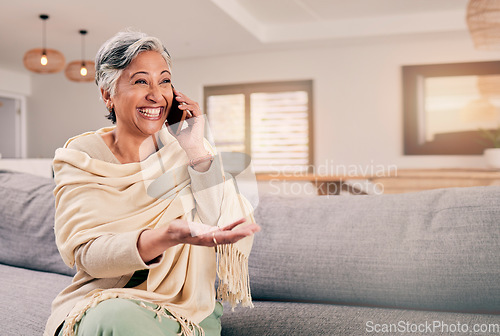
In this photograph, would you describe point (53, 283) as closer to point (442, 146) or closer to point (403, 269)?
point (403, 269)

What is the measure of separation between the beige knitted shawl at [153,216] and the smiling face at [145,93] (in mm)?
114

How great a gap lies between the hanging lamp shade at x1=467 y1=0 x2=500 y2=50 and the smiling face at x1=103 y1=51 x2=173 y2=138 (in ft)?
7.05

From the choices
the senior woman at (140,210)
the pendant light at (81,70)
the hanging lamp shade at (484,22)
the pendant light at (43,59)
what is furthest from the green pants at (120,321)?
the pendant light at (81,70)

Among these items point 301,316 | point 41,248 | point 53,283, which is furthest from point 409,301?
point 41,248

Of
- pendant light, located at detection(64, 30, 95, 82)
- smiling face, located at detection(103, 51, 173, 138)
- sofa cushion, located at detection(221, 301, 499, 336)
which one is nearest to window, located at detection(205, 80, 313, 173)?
pendant light, located at detection(64, 30, 95, 82)

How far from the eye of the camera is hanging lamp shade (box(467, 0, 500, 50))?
2.39 meters

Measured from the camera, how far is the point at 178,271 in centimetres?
95

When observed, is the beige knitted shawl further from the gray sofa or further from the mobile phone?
the gray sofa

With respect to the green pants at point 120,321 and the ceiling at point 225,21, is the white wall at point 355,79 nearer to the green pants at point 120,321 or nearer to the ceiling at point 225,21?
the ceiling at point 225,21

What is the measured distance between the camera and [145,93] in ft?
2.79

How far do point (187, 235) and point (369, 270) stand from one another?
24.0 inches

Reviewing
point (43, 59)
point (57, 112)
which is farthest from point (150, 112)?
point (57, 112)

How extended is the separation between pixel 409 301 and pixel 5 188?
149 cm

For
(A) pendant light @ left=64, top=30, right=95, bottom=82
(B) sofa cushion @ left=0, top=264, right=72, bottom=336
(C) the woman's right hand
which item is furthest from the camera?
(A) pendant light @ left=64, top=30, right=95, bottom=82
